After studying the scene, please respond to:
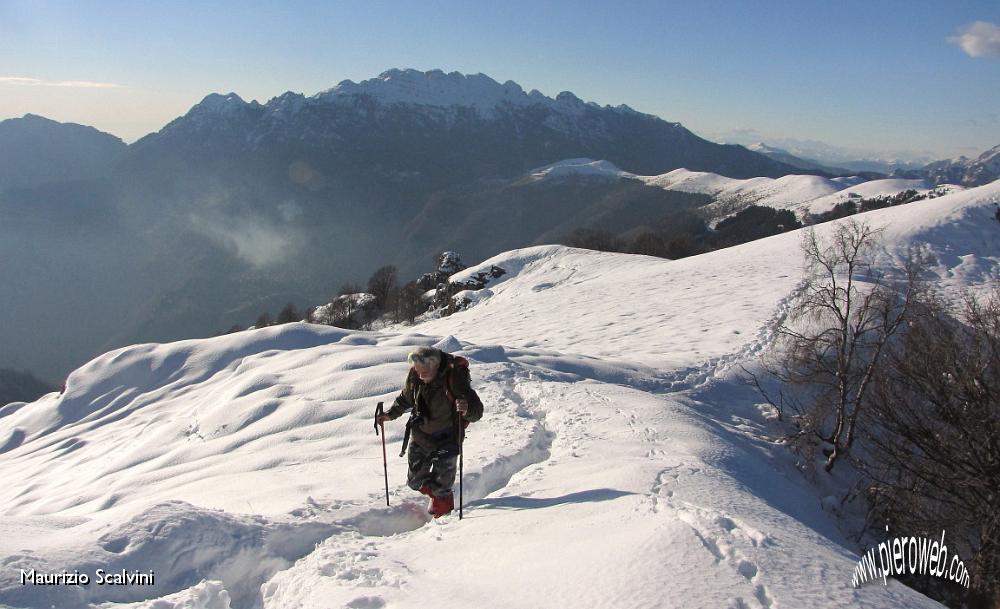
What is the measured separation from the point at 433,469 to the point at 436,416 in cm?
60

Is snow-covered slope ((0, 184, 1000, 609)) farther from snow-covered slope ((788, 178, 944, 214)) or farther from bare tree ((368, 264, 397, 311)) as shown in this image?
snow-covered slope ((788, 178, 944, 214))

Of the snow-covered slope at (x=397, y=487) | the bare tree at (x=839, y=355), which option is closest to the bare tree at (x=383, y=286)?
the snow-covered slope at (x=397, y=487)

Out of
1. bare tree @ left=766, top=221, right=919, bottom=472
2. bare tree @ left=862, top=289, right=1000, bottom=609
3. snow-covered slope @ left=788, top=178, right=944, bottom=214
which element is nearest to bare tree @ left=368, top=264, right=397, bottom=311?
Result: bare tree @ left=766, top=221, right=919, bottom=472

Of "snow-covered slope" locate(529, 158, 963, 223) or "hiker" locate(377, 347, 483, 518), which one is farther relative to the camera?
"snow-covered slope" locate(529, 158, 963, 223)

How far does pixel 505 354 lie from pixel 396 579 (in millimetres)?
11600

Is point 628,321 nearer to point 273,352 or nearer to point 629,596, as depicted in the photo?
point 273,352

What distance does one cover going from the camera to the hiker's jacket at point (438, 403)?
6.33 meters

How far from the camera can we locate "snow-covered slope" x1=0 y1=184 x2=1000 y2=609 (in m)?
4.04

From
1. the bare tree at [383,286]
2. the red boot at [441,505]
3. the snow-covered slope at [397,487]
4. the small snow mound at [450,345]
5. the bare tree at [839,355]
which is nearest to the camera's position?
the snow-covered slope at [397,487]

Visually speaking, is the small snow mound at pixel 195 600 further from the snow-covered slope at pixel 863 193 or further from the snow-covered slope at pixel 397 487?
the snow-covered slope at pixel 863 193

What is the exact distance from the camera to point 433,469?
21.3ft

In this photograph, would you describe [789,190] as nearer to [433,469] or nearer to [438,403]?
[438,403]

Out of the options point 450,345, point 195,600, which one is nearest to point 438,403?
point 195,600

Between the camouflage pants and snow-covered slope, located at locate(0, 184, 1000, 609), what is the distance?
0.84 ft
